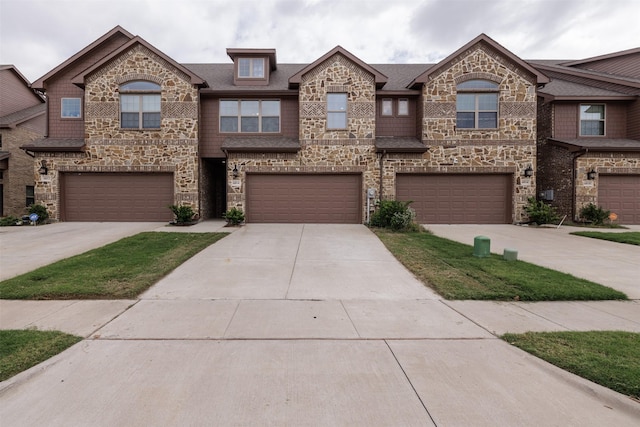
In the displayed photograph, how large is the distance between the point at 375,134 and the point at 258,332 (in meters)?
12.7

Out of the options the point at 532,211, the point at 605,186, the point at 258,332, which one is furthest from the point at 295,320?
the point at 605,186

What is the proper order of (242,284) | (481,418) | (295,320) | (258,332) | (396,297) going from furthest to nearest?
(242,284)
(396,297)
(295,320)
(258,332)
(481,418)

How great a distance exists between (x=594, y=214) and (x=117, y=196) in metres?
20.7

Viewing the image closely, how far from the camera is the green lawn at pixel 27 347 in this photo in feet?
9.82

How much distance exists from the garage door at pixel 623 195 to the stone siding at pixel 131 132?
18.4 m

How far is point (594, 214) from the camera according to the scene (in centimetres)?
1388

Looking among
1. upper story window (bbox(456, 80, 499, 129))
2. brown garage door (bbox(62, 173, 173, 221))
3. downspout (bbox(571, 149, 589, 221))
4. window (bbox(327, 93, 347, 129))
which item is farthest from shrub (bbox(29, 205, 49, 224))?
downspout (bbox(571, 149, 589, 221))

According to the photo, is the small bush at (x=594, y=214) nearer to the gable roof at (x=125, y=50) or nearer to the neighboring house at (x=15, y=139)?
the gable roof at (x=125, y=50)

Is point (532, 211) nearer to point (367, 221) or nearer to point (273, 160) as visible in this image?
point (367, 221)

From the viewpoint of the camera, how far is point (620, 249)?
29.4ft

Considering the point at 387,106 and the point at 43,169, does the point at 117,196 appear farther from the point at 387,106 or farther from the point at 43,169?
the point at 387,106

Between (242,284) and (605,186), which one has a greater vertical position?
(605,186)

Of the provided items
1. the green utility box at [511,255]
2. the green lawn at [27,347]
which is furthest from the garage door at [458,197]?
the green lawn at [27,347]

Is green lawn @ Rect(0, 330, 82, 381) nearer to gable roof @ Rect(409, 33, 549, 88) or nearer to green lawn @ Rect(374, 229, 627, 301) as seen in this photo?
green lawn @ Rect(374, 229, 627, 301)
